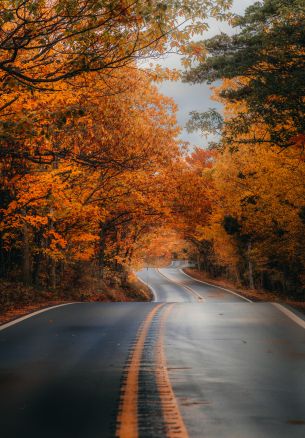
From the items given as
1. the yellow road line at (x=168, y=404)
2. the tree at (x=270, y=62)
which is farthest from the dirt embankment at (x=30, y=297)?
the tree at (x=270, y=62)

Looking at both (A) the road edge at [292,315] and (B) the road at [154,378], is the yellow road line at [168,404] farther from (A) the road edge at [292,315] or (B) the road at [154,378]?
(A) the road edge at [292,315]

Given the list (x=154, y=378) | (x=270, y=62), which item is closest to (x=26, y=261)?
(x=270, y=62)

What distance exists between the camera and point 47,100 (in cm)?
1289

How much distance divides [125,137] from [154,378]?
15333mm

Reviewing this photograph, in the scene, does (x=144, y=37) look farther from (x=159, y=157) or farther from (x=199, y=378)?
Result: (x=159, y=157)

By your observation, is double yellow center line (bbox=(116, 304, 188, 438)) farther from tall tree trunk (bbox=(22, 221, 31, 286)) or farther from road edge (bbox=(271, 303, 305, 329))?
tall tree trunk (bbox=(22, 221, 31, 286))

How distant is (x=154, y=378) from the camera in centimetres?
656

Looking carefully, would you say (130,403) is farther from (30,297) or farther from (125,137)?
(125,137)

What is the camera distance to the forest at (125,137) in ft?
27.3

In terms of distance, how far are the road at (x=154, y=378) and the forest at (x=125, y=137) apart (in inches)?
133

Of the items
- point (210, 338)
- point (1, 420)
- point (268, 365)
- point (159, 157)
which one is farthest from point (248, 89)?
point (1, 420)

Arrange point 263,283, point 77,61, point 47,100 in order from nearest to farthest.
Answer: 1. point 77,61
2. point 47,100
3. point 263,283

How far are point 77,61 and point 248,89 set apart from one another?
37.4 feet

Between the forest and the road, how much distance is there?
3.37 metres
